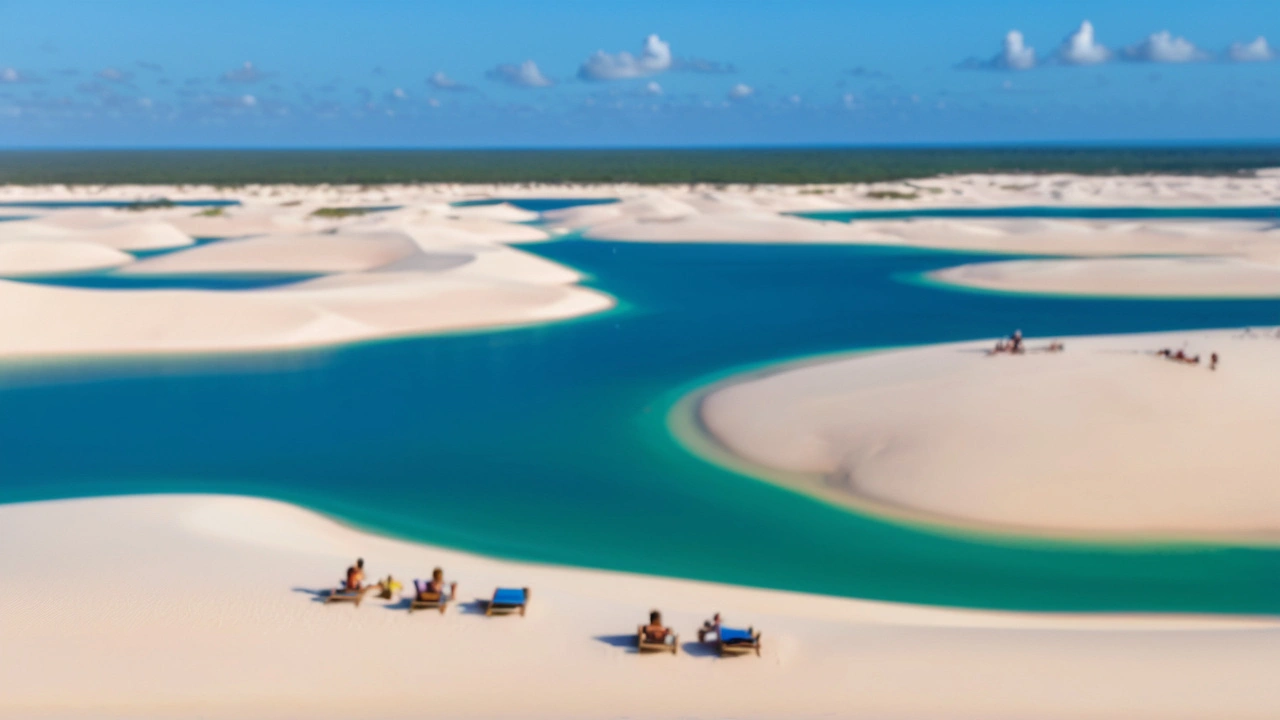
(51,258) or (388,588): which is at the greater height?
(51,258)

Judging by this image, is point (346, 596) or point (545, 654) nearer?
point (545, 654)

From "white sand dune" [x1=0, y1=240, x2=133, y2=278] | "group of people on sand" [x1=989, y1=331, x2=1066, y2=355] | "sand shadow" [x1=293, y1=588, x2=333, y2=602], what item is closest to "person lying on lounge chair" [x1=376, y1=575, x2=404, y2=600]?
"sand shadow" [x1=293, y1=588, x2=333, y2=602]

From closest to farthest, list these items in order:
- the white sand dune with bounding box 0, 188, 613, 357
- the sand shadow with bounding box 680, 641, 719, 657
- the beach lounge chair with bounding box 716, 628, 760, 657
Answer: the beach lounge chair with bounding box 716, 628, 760, 657 < the sand shadow with bounding box 680, 641, 719, 657 < the white sand dune with bounding box 0, 188, 613, 357

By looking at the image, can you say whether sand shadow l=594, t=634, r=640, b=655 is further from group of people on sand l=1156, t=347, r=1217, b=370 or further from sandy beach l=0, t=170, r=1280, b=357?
sandy beach l=0, t=170, r=1280, b=357

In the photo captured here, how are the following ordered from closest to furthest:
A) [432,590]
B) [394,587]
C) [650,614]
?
[650,614], [432,590], [394,587]

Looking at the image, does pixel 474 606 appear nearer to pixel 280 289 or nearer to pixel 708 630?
pixel 708 630

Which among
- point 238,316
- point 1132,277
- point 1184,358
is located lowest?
point 1184,358

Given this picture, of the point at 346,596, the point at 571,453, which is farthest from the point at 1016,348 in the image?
the point at 346,596
